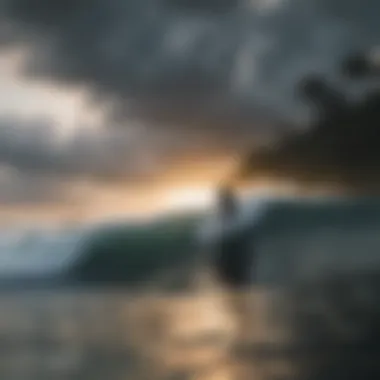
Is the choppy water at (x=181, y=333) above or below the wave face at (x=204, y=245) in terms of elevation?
below

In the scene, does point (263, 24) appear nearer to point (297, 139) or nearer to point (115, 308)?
point (297, 139)

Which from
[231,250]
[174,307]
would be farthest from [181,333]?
[231,250]

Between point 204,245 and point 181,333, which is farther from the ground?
point 204,245

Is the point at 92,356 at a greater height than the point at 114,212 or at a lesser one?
lesser

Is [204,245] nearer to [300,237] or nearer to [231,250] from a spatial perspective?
[231,250]


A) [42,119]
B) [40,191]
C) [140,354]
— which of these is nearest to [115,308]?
[140,354]

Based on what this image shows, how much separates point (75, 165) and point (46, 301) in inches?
8.4

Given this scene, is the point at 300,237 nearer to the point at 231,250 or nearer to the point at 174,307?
the point at 231,250

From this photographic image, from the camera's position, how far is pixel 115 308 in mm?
1024

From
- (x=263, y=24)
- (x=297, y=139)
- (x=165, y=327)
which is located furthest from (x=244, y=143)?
(x=165, y=327)

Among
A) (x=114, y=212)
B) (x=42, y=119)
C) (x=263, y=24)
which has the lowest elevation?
(x=114, y=212)

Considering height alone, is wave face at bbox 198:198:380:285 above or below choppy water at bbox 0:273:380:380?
above

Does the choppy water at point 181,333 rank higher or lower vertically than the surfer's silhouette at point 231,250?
lower

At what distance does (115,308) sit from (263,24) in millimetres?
508
